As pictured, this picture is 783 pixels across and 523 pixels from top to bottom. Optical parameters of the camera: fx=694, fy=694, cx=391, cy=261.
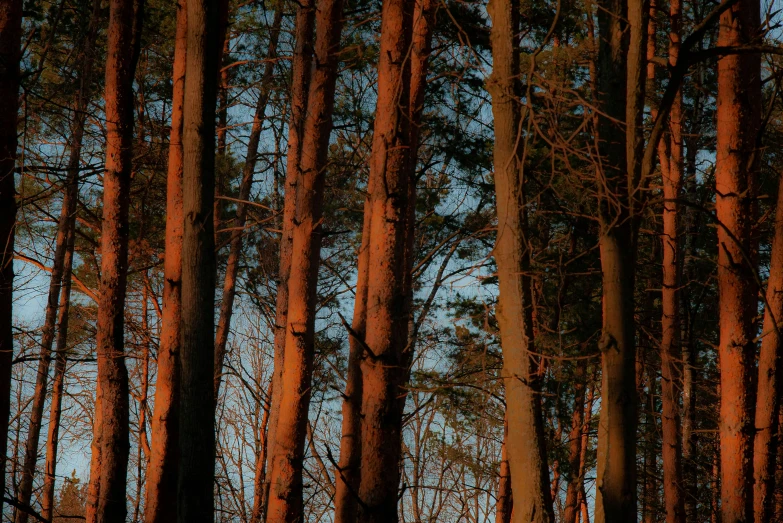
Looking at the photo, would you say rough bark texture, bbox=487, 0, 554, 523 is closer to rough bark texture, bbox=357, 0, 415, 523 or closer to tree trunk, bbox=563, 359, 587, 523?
rough bark texture, bbox=357, 0, 415, 523

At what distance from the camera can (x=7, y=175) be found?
5246 mm

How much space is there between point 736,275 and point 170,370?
548cm

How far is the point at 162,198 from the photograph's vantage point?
1364cm

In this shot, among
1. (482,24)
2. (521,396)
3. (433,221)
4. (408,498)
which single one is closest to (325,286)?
(433,221)

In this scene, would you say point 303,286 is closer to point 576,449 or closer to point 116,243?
point 116,243

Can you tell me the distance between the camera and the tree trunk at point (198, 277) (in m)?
4.54

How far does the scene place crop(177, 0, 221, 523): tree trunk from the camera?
4.54m

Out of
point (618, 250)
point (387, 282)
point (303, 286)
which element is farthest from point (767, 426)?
point (303, 286)

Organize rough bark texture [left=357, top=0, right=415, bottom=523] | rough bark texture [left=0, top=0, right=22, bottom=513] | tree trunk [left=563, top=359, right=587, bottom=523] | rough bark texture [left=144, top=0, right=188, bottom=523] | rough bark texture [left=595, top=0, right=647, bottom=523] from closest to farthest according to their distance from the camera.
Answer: rough bark texture [left=595, top=0, right=647, bottom=523]
rough bark texture [left=357, top=0, right=415, bottom=523]
rough bark texture [left=0, top=0, right=22, bottom=513]
rough bark texture [left=144, top=0, right=188, bottom=523]
tree trunk [left=563, top=359, right=587, bottom=523]

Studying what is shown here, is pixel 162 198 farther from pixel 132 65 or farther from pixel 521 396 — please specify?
pixel 521 396

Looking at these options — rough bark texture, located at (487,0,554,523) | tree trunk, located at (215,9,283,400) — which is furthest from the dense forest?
tree trunk, located at (215,9,283,400)

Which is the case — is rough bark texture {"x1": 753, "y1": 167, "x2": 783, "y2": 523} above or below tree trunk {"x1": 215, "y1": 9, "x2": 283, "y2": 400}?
below

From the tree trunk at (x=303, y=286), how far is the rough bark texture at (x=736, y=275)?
12.3 ft

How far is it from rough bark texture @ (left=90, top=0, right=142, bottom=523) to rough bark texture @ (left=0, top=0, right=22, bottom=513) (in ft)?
4.28
